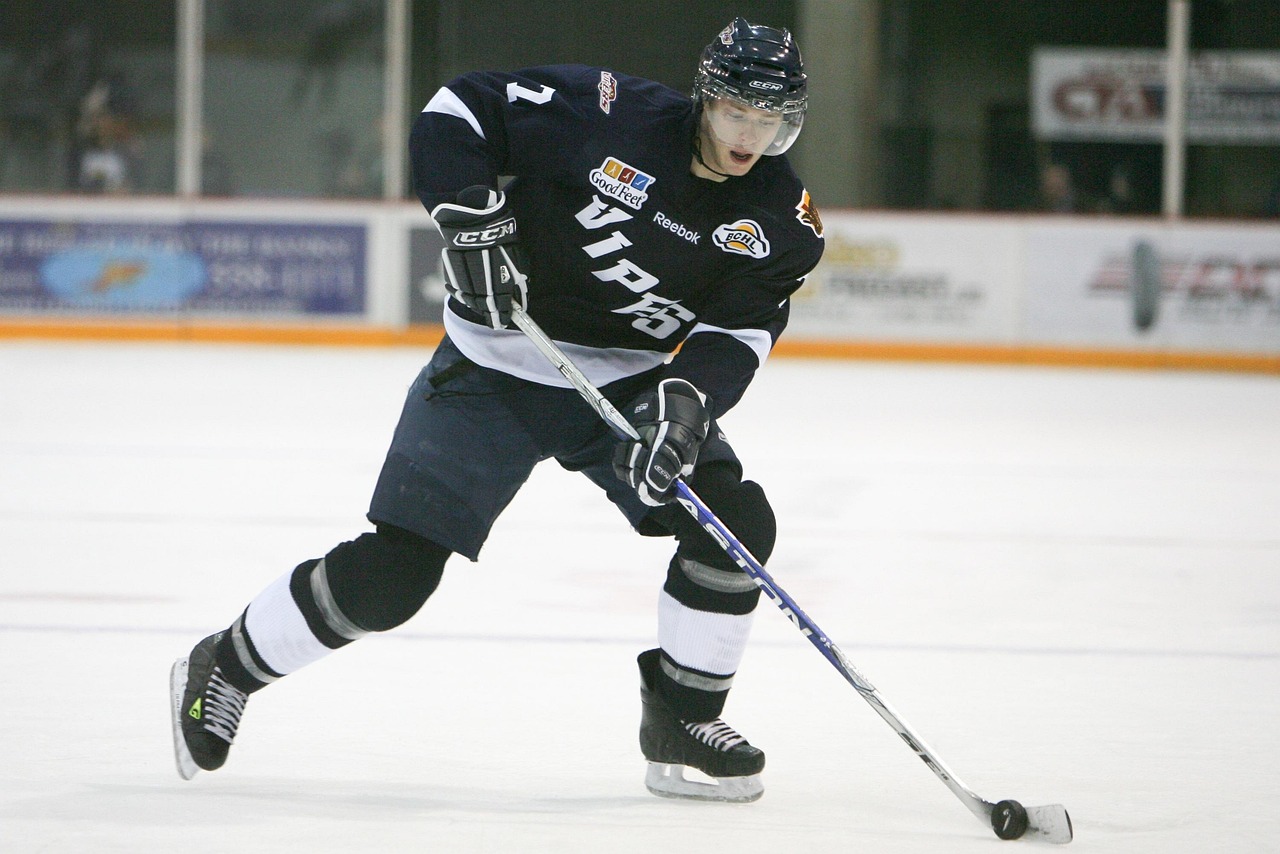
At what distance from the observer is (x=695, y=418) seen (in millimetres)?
2043

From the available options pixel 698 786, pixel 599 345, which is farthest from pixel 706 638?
pixel 599 345

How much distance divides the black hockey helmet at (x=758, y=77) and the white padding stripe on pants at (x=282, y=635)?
818 millimetres

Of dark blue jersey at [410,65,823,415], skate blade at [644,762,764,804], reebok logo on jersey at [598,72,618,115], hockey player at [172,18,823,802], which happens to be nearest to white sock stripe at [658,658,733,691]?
hockey player at [172,18,823,802]

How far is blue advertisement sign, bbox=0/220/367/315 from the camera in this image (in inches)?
361

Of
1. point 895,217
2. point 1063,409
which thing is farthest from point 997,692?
point 895,217

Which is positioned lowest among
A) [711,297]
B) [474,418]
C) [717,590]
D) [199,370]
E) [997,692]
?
[199,370]

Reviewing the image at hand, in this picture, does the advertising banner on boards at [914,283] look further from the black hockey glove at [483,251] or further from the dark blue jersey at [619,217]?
the black hockey glove at [483,251]

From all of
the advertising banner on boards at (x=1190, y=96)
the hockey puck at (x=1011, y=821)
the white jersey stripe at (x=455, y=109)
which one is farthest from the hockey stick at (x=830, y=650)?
the advertising banner on boards at (x=1190, y=96)

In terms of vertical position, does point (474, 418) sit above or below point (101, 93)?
above

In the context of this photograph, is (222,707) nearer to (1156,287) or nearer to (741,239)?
(741,239)

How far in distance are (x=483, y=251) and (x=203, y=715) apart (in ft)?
2.24

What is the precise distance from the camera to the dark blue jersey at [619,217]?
2131 mm

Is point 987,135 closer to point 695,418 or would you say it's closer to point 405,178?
point 405,178

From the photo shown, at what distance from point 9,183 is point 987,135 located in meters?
5.85
